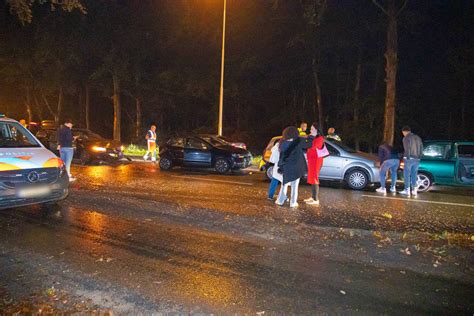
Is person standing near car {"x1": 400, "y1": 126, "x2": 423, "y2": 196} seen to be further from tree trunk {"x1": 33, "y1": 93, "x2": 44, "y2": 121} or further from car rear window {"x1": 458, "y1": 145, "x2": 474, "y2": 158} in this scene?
tree trunk {"x1": 33, "y1": 93, "x2": 44, "y2": 121}

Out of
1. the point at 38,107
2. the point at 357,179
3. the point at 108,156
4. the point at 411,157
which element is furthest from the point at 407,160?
the point at 38,107

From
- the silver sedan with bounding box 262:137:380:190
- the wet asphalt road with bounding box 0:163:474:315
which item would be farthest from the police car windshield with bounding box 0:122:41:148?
the silver sedan with bounding box 262:137:380:190

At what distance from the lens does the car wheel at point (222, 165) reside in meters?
15.3

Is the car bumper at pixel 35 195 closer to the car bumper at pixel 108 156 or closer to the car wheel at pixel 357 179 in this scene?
the car wheel at pixel 357 179

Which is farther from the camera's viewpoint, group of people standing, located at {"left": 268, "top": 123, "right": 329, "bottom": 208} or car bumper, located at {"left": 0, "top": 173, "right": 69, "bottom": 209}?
group of people standing, located at {"left": 268, "top": 123, "right": 329, "bottom": 208}

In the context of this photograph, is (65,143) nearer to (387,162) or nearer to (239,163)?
(239,163)

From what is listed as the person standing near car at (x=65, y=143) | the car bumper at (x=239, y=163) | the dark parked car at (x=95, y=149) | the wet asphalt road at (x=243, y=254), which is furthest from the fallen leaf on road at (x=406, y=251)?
the dark parked car at (x=95, y=149)

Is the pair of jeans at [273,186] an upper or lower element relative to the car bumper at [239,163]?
lower

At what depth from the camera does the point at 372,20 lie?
26.6 metres

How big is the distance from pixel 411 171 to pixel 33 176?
9195mm

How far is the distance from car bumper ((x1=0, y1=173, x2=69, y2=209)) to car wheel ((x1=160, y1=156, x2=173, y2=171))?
27.8ft

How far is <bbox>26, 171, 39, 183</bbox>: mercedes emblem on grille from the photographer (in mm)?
6965

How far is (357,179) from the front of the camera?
39.0 ft

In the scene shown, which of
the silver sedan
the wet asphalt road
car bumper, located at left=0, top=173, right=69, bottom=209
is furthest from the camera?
the silver sedan
